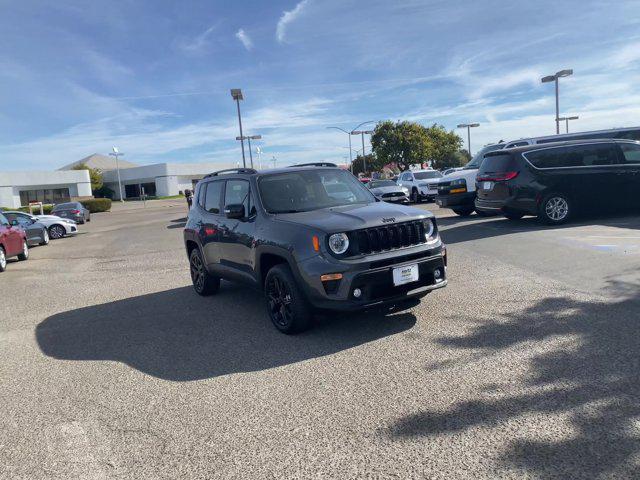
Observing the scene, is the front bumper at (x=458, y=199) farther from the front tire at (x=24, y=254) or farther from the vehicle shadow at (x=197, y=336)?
the front tire at (x=24, y=254)

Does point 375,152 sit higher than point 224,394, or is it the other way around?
point 375,152

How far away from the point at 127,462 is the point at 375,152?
67023 mm

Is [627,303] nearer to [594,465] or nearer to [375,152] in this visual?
[594,465]

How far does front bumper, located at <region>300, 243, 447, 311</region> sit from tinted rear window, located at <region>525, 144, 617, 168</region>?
7.88 m

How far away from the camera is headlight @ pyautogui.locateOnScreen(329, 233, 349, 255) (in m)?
5.12

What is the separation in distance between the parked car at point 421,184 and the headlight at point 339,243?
19.3 m

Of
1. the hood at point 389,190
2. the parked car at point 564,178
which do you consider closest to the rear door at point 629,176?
the parked car at point 564,178

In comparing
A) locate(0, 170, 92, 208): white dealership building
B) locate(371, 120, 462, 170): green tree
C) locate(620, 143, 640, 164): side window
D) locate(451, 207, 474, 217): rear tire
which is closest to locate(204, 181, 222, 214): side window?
locate(620, 143, 640, 164): side window

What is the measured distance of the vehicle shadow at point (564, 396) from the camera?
9.73ft

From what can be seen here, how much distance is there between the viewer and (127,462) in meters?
3.27

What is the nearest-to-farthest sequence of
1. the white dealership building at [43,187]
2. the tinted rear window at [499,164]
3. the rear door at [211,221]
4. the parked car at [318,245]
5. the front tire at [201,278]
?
the parked car at [318,245] → the rear door at [211,221] → the front tire at [201,278] → the tinted rear window at [499,164] → the white dealership building at [43,187]

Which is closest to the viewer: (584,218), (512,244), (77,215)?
(512,244)

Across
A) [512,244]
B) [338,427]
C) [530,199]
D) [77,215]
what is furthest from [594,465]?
[77,215]

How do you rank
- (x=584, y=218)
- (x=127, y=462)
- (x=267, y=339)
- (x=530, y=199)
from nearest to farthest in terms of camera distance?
1. (x=127, y=462)
2. (x=267, y=339)
3. (x=530, y=199)
4. (x=584, y=218)
